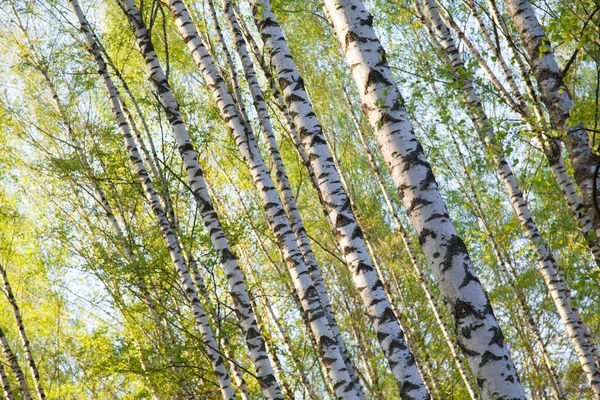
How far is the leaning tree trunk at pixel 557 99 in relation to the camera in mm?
4418

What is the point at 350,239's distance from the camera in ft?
16.4

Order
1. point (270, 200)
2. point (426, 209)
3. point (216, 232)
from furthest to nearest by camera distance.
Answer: point (270, 200), point (216, 232), point (426, 209)

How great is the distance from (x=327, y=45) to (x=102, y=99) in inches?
223

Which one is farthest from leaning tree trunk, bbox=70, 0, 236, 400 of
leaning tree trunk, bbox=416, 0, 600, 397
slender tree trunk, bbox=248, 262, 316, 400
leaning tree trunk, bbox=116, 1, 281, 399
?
leaning tree trunk, bbox=416, 0, 600, 397

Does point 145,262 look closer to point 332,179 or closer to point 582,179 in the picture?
point 332,179

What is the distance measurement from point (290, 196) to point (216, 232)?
1.53 m

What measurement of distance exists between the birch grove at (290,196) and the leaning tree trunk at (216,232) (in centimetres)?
2

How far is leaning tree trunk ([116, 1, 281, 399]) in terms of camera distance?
6141 millimetres

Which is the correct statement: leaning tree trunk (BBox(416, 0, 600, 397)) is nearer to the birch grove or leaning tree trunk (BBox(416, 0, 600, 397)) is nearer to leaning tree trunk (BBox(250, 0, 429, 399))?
the birch grove

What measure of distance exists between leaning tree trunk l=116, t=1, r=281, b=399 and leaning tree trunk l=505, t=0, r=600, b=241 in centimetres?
332

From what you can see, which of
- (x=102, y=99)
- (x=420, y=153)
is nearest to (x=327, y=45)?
(x=102, y=99)

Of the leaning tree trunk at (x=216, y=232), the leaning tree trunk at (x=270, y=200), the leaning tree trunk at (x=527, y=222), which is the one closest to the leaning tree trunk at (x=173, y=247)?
the leaning tree trunk at (x=216, y=232)

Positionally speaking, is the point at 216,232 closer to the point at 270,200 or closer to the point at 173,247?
the point at 270,200

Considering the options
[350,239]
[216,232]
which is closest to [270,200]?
[216,232]
